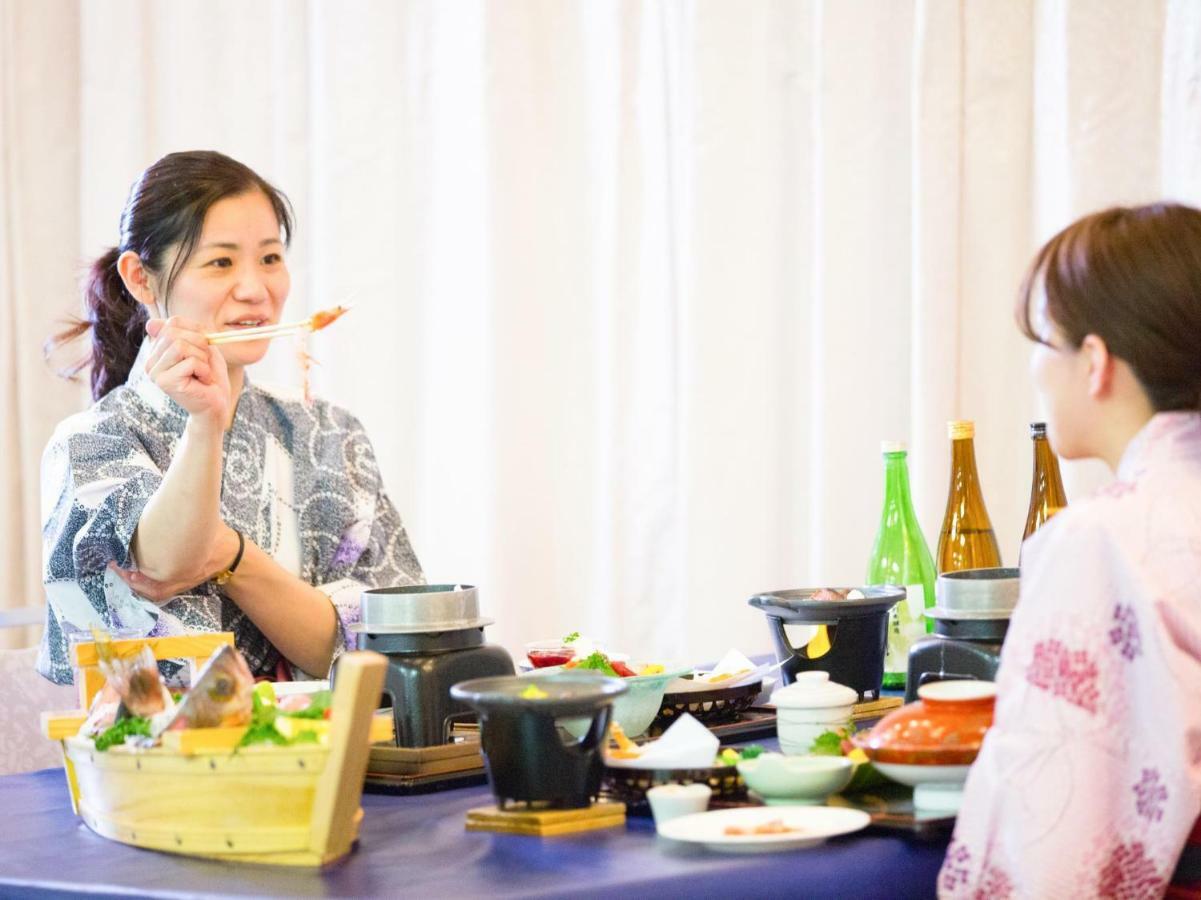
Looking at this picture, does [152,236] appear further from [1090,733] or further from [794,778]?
[1090,733]

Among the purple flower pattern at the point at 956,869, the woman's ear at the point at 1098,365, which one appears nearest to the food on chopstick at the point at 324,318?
the woman's ear at the point at 1098,365

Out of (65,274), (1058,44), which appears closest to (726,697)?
(1058,44)

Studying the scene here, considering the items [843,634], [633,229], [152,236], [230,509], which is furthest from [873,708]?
[633,229]

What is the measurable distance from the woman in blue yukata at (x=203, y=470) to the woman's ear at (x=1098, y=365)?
1.08 metres

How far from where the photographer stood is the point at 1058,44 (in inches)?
99.8

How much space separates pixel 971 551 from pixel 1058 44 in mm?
965

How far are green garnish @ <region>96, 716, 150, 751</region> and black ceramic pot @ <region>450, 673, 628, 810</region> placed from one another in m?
0.25

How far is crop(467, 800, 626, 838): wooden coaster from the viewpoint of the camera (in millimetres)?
1146

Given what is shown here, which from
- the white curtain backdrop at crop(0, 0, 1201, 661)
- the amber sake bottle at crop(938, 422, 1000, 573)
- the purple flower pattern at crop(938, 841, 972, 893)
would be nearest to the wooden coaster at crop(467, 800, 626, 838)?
A: the purple flower pattern at crop(938, 841, 972, 893)

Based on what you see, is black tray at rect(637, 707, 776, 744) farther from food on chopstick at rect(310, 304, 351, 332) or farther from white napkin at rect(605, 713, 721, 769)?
food on chopstick at rect(310, 304, 351, 332)

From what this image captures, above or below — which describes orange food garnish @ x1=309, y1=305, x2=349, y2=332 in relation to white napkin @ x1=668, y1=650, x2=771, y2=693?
above

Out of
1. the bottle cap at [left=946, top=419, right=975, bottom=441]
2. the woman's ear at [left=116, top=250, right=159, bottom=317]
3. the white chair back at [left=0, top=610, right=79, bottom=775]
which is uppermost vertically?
the woman's ear at [left=116, top=250, right=159, bottom=317]

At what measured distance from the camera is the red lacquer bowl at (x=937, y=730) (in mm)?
1132

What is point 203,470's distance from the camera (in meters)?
1.85
